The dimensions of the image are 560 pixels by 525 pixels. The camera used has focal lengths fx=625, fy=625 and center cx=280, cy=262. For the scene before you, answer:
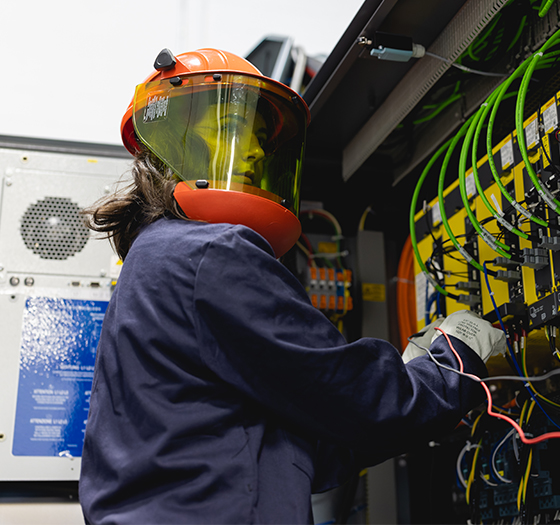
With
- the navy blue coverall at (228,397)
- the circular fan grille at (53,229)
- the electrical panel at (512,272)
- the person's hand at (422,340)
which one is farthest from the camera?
the circular fan grille at (53,229)

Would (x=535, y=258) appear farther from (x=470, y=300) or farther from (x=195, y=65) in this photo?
(x=195, y=65)

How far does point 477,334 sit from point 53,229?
5.08 feet

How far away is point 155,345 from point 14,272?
1.21 meters

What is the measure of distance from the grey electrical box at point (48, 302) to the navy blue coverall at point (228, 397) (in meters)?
0.86

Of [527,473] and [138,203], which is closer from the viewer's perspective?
[138,203]

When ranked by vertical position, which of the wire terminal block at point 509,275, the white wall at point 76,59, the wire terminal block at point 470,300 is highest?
the white wall at point 76,59

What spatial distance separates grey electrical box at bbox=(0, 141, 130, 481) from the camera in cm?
207

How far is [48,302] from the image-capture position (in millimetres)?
2199

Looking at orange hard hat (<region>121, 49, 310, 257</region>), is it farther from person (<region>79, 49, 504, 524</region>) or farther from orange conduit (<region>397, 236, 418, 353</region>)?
orange conduit (<region>397, 236, 418, 353</region>)

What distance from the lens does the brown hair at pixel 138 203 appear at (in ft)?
4.94

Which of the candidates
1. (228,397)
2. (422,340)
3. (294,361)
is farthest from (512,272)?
(228,397)

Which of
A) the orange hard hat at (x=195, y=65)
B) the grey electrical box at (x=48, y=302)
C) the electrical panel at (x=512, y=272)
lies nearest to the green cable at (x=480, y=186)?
the electrical panel at (x=512, y=272)

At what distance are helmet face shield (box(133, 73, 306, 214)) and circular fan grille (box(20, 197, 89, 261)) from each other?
0.80m

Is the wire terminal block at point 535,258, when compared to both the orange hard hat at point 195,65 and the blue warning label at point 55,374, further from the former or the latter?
the blue warning label at point 55,374
